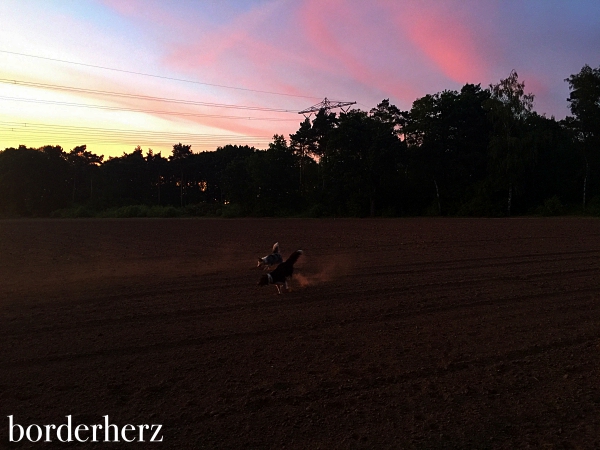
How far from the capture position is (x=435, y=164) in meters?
55.8

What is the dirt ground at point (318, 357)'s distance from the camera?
4.56 meters

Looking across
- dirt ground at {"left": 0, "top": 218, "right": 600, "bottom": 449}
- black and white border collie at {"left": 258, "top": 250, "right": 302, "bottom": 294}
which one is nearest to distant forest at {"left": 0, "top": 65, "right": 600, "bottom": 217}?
dirt ground at {"left": 0, "top": 218, "right": 600, "bottom": 449}

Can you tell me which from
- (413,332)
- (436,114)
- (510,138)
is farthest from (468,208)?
(413,332)

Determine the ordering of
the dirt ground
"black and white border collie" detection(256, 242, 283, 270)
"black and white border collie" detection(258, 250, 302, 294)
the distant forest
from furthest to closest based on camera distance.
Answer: the distant forest < "black and white border collie" detection(256, 242, 283, 270) < "black and white border collie" detection(258, 250, 302, 294) < the dirt ground

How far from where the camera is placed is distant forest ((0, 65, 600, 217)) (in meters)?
50.3

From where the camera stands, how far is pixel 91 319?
8695 mm

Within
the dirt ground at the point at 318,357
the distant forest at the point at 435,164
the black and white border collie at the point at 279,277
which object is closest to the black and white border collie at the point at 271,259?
the dirt ground at the point at 318,357

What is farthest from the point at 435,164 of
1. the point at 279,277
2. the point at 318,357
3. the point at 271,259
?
the point at 318,357

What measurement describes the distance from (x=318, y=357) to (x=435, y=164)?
52775 millimetres

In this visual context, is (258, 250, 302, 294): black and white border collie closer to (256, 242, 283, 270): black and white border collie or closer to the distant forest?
(256, 242, 283, 270): black and white border collie

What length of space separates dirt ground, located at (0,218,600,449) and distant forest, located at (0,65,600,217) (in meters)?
41.2

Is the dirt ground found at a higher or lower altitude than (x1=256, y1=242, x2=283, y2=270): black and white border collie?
lower

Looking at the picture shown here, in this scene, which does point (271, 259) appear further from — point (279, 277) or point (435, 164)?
point (435, 164)

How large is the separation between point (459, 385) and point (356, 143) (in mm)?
53647
